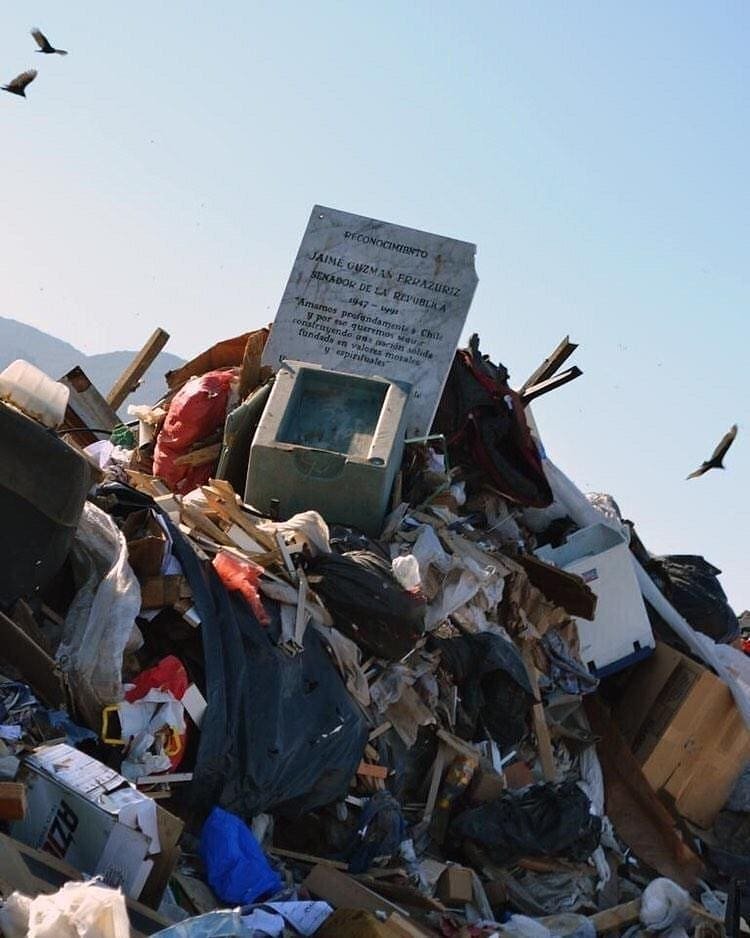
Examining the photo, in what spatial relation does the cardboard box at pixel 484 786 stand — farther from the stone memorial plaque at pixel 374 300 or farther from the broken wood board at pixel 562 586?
the stone memorial plaque at pixel 374 300

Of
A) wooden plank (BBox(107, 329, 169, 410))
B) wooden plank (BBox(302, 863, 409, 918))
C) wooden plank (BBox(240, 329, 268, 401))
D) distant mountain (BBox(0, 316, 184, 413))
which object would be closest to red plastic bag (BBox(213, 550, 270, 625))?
wooden plank (BBox(302, 863, 409, 918))

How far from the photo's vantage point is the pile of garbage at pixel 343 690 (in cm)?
509

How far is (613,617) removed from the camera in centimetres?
922

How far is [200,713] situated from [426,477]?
11.7 ft

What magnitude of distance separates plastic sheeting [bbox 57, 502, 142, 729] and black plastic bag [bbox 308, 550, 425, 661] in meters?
1.16

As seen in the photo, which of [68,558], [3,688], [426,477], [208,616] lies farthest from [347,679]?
[426,477]

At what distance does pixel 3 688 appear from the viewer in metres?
5.25

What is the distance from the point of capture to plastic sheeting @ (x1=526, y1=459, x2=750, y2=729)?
31.8 feet

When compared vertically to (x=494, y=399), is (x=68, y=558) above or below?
below

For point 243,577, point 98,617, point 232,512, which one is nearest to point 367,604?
point 243,577

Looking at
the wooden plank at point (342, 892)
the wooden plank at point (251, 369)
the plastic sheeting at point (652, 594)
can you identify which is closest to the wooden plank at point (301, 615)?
the wooden plank at point (342, 892)

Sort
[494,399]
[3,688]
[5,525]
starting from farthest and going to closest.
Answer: [494,399]
[5,525]
[3,688]

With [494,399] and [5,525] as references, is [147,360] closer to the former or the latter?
[494,399]

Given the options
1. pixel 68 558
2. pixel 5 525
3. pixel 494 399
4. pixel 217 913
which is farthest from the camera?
pixel 494 399
